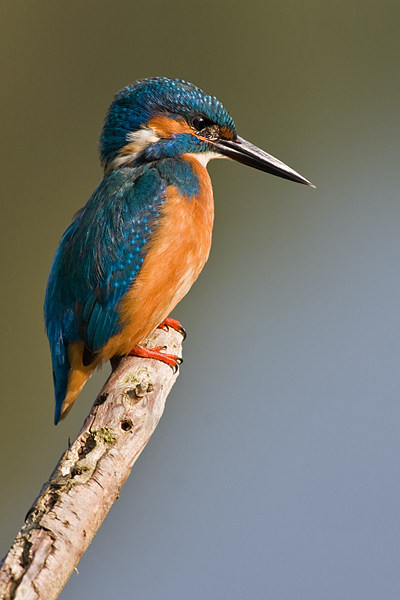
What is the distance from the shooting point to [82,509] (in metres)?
1.48

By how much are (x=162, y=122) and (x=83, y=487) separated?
4.46ft

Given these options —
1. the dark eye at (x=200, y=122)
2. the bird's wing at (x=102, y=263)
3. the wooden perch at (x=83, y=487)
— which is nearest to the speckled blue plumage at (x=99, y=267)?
the bird's wing at (x=102, y=263)

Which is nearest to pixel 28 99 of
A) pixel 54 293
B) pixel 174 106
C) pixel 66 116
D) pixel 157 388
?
pixel 66 116

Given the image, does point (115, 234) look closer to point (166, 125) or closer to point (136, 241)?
point (136, 241)

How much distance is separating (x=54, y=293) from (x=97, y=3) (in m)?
2.67

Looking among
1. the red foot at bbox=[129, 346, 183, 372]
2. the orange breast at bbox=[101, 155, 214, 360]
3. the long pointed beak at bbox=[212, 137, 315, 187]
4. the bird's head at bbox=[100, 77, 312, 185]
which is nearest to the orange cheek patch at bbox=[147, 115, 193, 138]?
the bird's head at bbox=[100, 77, 312, 185]

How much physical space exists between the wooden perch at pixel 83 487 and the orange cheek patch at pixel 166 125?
83cm

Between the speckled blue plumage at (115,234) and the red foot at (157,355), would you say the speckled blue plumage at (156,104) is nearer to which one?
the speckled blue plumage at (115,234)

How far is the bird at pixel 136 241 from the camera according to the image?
2188 millimetres

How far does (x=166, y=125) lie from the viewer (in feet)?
7.95

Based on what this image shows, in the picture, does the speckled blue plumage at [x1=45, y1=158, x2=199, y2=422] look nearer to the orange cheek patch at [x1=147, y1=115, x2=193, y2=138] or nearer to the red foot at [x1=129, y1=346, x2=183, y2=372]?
the red foot at [x1=129, y1=346, x2=183, y2=372]

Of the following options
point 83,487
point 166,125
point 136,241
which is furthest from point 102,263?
point 83,487

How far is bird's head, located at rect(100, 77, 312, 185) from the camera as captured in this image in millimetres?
2402

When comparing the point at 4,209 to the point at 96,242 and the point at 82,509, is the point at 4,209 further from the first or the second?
the point at 82,509
